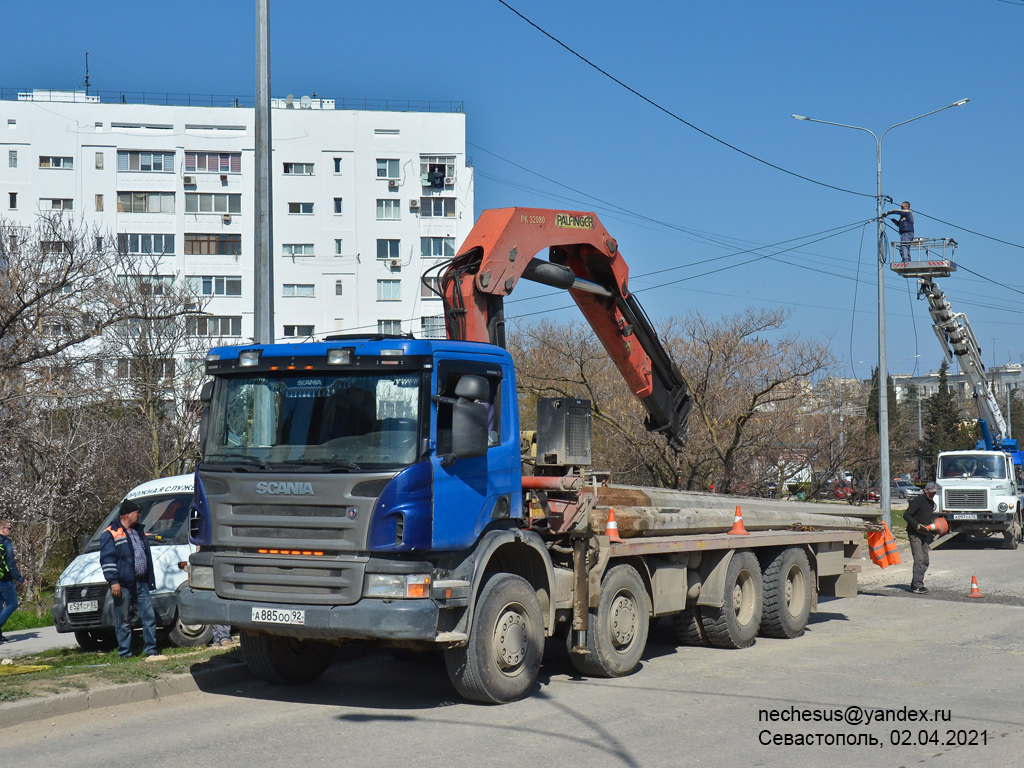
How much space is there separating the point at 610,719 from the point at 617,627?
73.2 inches

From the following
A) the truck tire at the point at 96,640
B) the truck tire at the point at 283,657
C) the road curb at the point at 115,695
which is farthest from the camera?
the truck tire at the point at 96,640

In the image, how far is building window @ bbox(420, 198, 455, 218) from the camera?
59312 millimetres

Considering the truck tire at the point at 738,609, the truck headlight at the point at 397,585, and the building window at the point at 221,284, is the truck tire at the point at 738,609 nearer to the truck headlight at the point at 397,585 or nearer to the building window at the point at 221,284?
the truck headlight at the point at 397,585

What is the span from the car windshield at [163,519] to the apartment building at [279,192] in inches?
1707

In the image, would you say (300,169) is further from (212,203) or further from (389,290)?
(389,290)

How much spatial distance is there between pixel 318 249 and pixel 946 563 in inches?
1697

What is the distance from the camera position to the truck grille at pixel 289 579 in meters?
7.51

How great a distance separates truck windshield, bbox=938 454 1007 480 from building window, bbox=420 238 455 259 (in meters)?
35.5

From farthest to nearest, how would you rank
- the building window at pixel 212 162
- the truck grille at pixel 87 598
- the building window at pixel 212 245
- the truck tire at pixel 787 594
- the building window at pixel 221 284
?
the building window at pixel 212 162 → the building window at pixel 212 245 → the building window at pixel 221 284 → the truck tire at pixel 787 594 → the truck grille at pixel 87 598

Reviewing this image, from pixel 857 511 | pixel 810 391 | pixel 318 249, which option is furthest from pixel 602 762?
pixel 318 249

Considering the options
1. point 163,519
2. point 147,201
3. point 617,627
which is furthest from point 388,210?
point 617,627

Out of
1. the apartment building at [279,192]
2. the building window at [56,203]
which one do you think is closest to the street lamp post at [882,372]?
the apartment building at [279,192]

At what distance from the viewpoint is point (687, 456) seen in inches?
1037

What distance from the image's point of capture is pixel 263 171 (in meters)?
11.8
